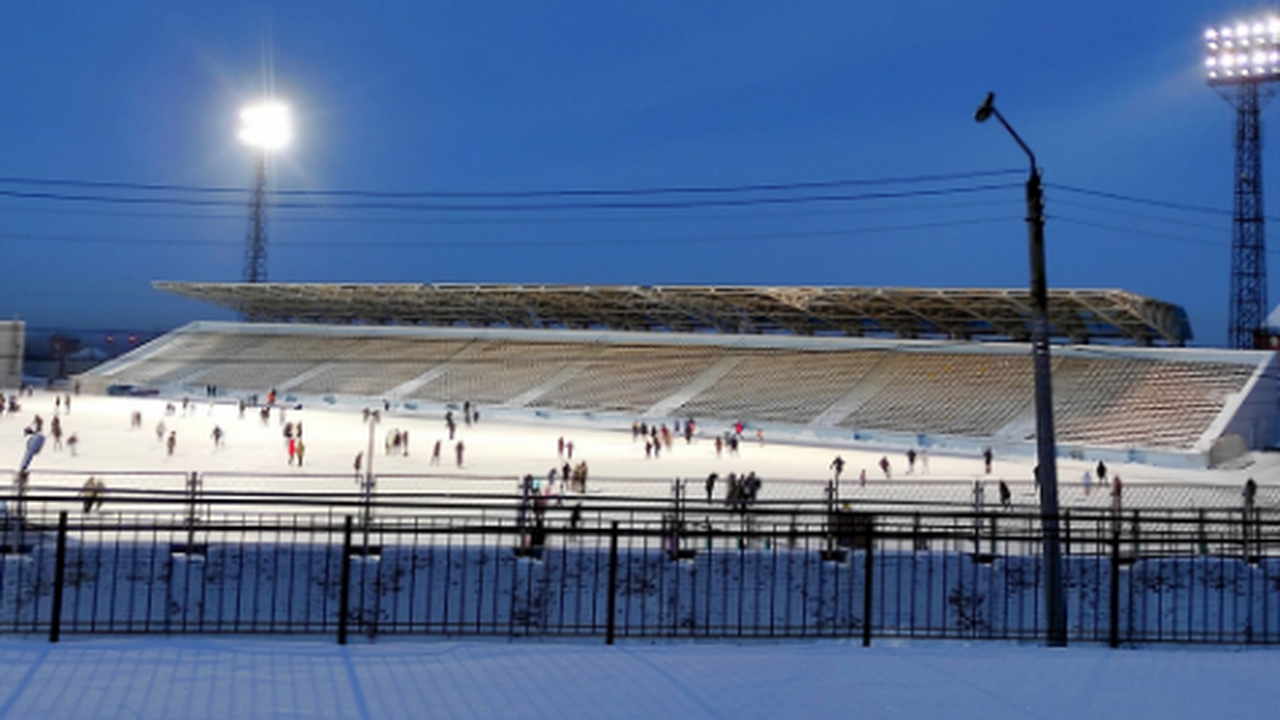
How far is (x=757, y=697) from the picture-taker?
21.5 ft

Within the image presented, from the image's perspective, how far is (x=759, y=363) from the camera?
2331 inches

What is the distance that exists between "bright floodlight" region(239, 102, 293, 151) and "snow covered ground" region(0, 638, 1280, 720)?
67.4 metres

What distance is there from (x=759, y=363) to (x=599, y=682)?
174 feet

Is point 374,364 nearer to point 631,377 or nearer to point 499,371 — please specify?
point 499,371

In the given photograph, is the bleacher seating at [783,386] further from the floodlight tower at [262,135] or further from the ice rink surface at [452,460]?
the floodlight tower at [262,135]

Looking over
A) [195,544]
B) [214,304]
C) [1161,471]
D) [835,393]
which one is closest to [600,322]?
[835,393]

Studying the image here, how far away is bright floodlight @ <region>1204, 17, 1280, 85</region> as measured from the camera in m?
51.8

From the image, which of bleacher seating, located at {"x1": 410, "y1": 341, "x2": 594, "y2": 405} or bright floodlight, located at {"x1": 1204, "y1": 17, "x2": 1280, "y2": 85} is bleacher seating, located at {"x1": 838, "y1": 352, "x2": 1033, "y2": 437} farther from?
bleacher seating, located at {"x1": 410, "y1": 341, "x2": 594, "y2": 405}

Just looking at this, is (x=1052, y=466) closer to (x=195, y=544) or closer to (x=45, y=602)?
(x=195, y=544)

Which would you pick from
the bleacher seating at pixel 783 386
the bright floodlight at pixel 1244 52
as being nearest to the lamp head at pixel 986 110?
the bleacher seating at pixel 783 386

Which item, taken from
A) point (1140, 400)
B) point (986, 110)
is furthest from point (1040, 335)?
point (1140, 400)

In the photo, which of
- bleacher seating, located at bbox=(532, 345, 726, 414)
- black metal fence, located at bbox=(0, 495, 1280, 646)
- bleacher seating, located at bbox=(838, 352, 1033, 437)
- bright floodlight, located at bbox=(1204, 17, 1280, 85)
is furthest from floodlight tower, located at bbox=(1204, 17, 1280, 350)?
black metal fence, located at bbox=(0, 495, 1280, 646)

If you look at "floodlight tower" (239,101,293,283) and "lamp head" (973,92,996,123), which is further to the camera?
"floodlight tower" (239,101,293,283)

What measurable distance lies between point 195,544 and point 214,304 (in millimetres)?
77176
